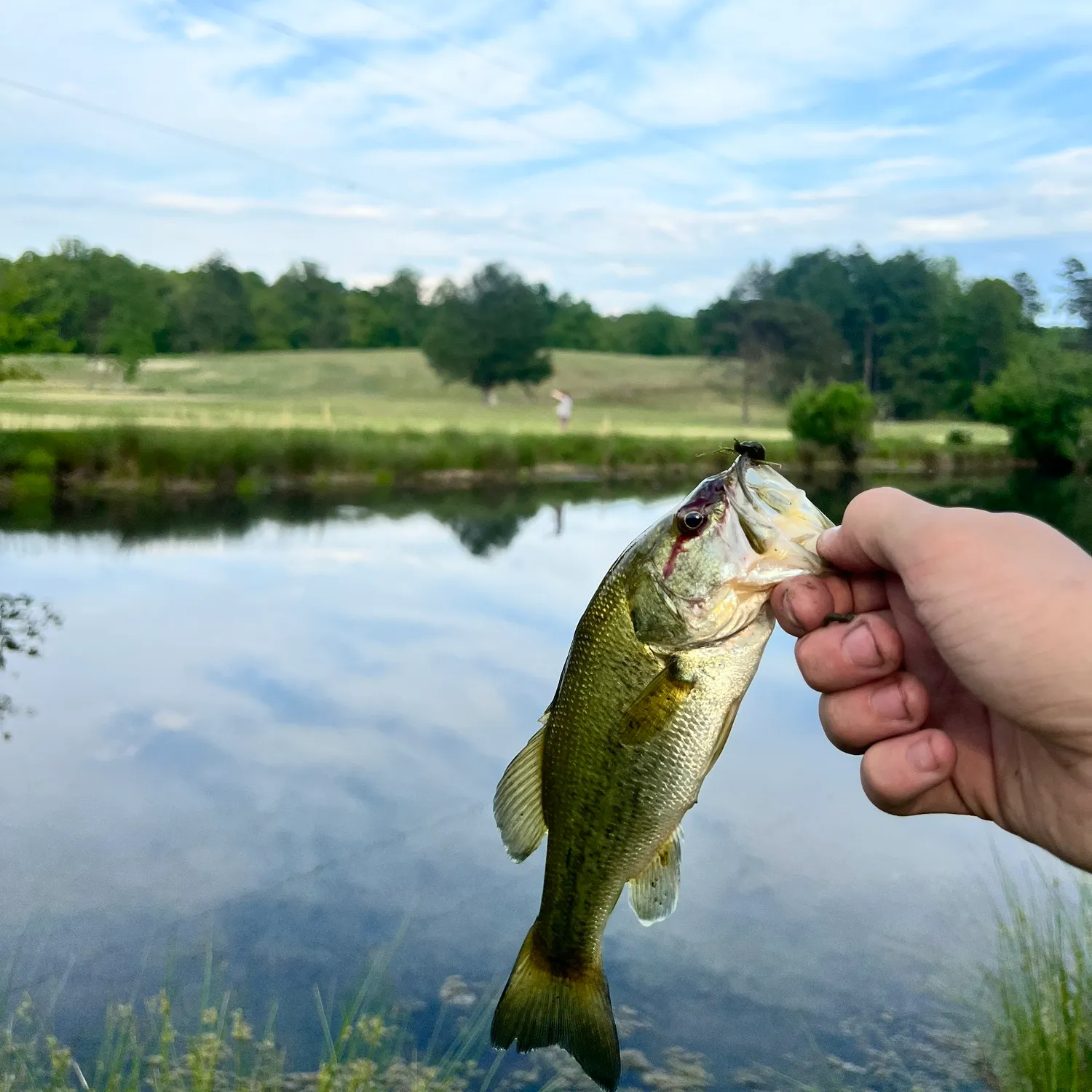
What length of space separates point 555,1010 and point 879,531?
125 centimetres

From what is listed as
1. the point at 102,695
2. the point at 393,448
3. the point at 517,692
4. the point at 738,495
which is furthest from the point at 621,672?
the point at 393,448

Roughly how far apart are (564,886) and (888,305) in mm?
70279

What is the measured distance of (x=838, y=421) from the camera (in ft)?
124

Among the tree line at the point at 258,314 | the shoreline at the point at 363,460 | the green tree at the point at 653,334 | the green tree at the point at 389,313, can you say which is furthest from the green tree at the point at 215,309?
the shoreline at the point at 363,460

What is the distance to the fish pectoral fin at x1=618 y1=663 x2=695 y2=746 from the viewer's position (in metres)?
2.10

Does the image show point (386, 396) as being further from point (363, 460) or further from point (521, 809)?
point (521, 809)

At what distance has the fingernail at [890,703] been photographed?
2.56 metres

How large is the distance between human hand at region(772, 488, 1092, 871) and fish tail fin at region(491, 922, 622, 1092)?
2.68ft

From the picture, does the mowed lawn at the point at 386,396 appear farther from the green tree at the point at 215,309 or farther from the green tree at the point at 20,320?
the green tree at the point at 20,320

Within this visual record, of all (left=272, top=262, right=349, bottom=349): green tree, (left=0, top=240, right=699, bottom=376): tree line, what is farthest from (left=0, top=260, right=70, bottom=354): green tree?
(left=272, top=262, right=349, bottom=349): green tree

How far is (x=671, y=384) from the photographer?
71.9 metres

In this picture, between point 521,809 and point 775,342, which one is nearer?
point 521,809

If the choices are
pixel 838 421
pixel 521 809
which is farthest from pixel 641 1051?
pixel 838 421

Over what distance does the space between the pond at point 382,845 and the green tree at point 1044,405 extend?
3348 centimetres
